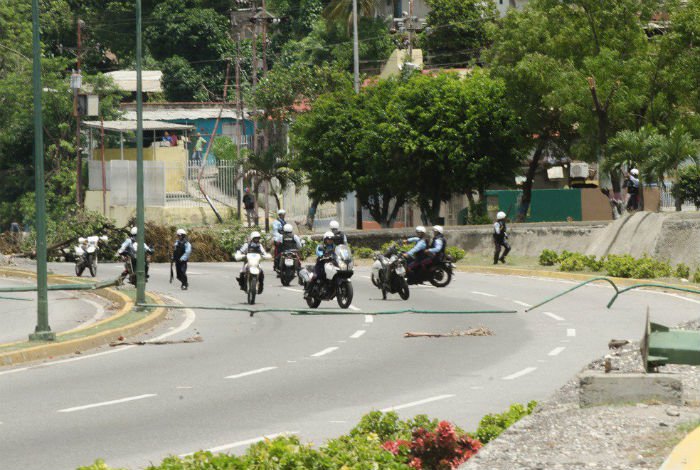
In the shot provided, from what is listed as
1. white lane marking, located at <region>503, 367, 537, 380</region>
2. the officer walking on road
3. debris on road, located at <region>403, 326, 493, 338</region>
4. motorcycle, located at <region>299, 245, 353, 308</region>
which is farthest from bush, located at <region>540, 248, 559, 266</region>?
white lane marking, located at <region>503, 367, 537, 380</region>

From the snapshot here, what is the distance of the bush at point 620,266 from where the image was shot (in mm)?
33000

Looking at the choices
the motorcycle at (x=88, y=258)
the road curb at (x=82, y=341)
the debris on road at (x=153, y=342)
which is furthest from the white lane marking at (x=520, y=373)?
the motorcycle at (x=88, y=258)

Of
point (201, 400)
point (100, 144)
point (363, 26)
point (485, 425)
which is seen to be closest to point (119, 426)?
point (201, 400)

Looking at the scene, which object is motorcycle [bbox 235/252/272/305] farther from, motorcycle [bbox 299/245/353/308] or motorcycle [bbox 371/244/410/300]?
motorcycle [bbox 371/244/410/300]

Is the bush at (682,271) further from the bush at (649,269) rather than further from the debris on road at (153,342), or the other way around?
the debris on road at (153,342)

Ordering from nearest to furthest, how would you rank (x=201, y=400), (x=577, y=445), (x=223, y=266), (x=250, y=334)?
(x=577, y=445), (x=201, y=400), (x=250, y=334), (x=223, y=266)

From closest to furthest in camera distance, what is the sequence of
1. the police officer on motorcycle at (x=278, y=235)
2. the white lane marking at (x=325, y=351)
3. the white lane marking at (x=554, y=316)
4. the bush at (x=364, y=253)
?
the white lane marking at (x=325, y=351) → the white lane marking at (x=554, y=316) → the police officer on motorcycle at (x=278, y=235) → the bush at (x=364, y=253)

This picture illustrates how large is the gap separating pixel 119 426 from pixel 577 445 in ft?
17.7

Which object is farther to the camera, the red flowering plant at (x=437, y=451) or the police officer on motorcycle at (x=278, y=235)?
the police officer on motorcycle at (x=278, y=235)

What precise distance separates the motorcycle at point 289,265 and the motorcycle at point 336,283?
694cm

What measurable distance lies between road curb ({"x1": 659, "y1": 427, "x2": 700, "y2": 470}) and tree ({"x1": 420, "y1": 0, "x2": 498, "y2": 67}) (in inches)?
2735

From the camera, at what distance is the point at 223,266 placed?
151ft

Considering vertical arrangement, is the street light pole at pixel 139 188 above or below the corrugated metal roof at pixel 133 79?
below

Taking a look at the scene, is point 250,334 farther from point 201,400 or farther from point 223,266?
point 223,266
